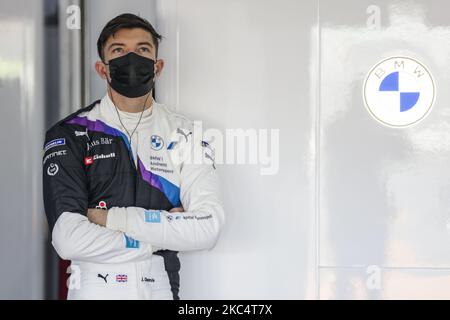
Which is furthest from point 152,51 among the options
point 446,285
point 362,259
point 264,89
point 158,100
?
point 446,285

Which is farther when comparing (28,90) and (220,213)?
(28,90)

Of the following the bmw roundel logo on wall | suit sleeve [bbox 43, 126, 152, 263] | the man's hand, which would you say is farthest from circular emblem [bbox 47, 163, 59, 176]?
the bmw roundel logo on wall

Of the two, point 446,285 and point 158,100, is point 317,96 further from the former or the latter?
point 446,285

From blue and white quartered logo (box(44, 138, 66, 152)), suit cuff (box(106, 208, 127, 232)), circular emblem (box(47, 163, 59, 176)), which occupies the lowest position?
suit cuff (box(106, 208, 127, 232))

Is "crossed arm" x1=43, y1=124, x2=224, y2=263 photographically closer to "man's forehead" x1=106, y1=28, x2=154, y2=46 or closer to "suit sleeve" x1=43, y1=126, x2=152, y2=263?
"suit sleeve" x1=43, y1=126, x2=152, y2=263

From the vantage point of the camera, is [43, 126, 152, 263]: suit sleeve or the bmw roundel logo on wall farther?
the bmw roundel logo on wall

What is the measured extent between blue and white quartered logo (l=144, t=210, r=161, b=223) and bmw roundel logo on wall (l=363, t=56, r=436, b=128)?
770 millimetres

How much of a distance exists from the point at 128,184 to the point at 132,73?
1.11 feet

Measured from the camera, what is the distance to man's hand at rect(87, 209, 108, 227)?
246 centimetres

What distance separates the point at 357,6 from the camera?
270 centimetres

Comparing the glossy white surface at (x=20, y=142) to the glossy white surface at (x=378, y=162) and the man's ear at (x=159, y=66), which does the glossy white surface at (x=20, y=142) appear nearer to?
the man's ear at (x=159, y=66)

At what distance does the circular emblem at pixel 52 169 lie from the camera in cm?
249

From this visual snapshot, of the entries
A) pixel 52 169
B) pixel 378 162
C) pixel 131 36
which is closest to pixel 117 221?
pixel 52 169

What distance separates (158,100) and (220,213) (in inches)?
18.0
